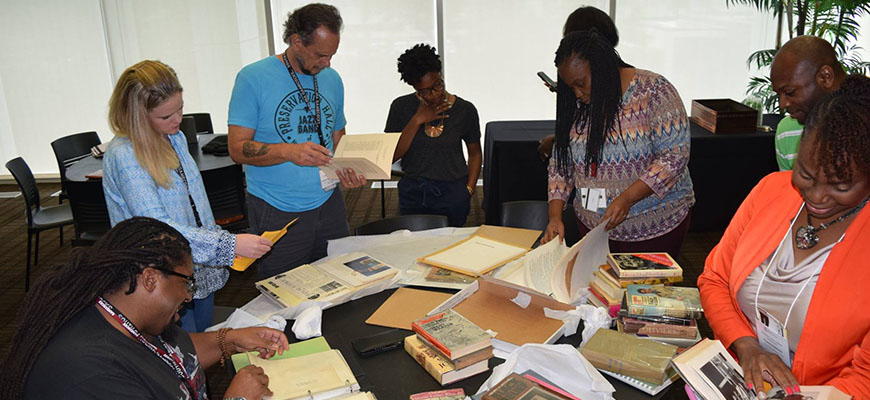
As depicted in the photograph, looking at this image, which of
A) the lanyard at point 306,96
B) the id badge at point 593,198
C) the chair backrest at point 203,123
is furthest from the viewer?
the chair backrest at point 203,123

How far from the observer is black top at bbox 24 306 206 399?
1.15 meters

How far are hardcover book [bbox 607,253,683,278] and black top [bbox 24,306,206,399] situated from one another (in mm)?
1343

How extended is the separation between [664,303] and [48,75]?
7104 millimetres

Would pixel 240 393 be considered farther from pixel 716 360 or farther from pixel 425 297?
pixel 716 360

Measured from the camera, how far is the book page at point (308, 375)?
150cm

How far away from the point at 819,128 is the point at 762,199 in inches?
13.5

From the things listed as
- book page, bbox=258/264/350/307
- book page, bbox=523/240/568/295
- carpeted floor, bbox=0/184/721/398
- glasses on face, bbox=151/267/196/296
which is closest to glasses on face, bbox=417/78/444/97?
book page, bbox=523/240/568/295

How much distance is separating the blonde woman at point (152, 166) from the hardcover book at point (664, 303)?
1.20 meters

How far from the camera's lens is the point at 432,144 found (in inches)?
122

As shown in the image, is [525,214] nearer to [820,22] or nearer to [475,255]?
[475,255]

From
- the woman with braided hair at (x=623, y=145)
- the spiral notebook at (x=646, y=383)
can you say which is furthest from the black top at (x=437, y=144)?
the spiral notebook at (x=646, y=383)

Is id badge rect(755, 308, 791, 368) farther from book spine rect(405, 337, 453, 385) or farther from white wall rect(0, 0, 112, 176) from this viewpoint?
white wall rect(0, 0, 112, 176)

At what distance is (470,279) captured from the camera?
2107 mm

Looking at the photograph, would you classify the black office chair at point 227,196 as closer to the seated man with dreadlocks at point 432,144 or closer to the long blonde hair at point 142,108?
the seated man with dreadlocks at point 432,144
